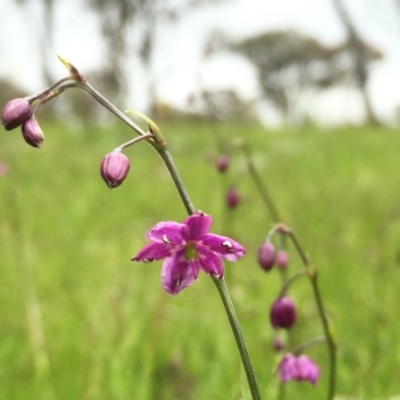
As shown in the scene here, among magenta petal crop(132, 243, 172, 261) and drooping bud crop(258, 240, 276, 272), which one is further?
drooping bud crop(258, 240, 276, 272)

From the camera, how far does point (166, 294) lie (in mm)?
2242

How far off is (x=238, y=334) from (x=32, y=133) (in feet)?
1.18

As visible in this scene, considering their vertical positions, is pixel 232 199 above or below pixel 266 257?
above

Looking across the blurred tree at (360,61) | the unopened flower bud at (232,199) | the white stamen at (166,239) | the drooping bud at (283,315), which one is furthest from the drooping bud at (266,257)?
the blurred tree at (360,61)

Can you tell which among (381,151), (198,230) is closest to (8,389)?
(198,230)

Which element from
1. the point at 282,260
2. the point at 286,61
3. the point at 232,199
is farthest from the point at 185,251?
the point at 286,61

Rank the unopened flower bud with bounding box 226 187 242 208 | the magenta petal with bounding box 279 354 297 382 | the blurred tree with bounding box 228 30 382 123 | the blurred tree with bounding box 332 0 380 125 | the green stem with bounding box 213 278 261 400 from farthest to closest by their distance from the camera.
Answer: the blurred tree with bounding box 228 30 382 123, the blurred tree with bounding box 332 0 380 125, the unopened flower bud with bounding box 226 187 242 208, the magenta petal with bounding box 279 354 297 382, the green stem with bounding box 213 278 261 400

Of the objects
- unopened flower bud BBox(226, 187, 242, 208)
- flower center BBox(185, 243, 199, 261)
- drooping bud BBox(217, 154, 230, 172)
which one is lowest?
flower center BBox(185, 243, 199, 261)

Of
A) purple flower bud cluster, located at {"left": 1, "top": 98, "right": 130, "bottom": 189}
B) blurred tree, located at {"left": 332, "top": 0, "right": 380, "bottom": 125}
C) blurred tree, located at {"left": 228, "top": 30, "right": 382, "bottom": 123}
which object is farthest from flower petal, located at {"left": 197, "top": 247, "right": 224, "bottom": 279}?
blurred tree, located at {"left": 228, "top": 30, "right": 382, "bottom": 123}

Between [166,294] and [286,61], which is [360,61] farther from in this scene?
[166,294]

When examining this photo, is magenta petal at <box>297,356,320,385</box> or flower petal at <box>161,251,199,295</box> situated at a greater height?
flower petal at <box>161,251,199,295</box>

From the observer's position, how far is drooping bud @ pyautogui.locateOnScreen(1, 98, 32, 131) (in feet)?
2.96

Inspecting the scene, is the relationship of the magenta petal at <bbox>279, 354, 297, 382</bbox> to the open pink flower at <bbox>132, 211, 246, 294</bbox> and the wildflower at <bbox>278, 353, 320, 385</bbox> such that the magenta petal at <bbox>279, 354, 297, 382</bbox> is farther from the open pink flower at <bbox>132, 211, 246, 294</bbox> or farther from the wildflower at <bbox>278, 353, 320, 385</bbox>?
the open pink flower at <bbox>132, 211, 246, 294</bbox>

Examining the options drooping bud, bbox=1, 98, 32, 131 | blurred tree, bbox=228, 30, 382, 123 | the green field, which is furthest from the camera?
blurred tree, bbox=228, 30, 382, 123
